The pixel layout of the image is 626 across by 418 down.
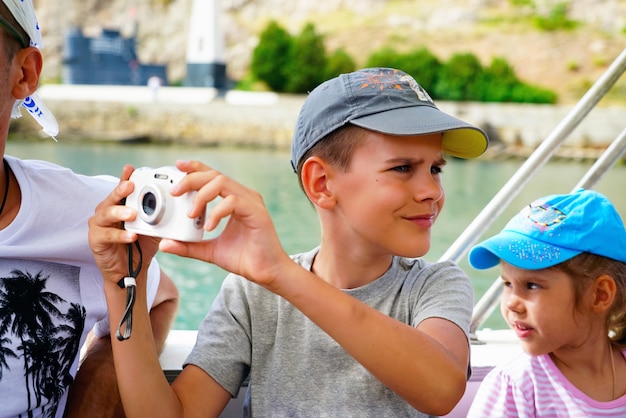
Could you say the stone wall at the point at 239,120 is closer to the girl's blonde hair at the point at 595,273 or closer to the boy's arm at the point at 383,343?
the girl's blonde hair at the point at 595,273

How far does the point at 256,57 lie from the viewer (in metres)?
23.8

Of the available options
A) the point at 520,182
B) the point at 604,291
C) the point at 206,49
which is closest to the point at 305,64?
the point at 206,49

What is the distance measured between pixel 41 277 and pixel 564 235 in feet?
2.50

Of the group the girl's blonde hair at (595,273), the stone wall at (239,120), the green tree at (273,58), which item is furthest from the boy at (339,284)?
the green tree at (273,58)

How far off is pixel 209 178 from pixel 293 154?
294mm

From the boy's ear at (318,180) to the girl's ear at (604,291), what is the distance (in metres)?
0.45

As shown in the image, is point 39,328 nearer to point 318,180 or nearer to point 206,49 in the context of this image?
point 318,180

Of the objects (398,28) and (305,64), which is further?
(398,28)

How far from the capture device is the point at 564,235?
46.8 inches

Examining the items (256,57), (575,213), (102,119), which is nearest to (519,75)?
(256,57)

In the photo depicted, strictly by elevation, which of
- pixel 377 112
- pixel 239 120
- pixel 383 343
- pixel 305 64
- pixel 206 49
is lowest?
pixel 239 120

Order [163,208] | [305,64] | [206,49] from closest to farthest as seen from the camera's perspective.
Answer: [163,208], [305,64], [206,49]

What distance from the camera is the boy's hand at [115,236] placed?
2.96ft

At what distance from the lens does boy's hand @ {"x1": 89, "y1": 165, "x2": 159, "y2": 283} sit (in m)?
0.90
